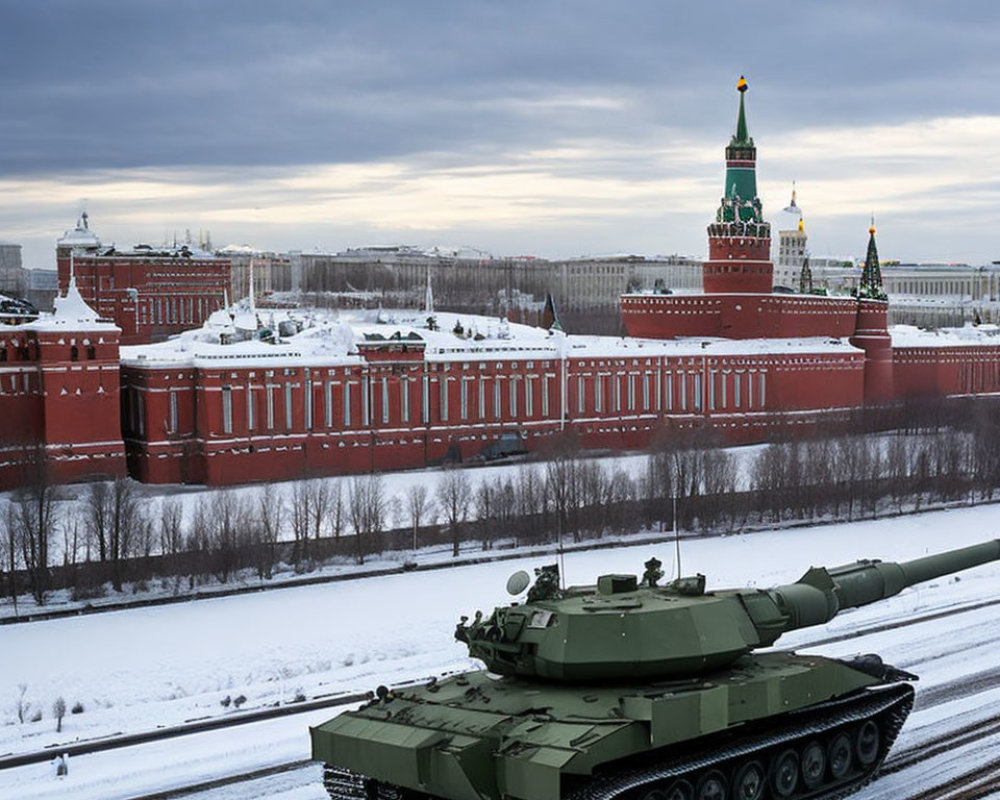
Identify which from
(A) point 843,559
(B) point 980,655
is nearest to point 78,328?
(A) point 843,559

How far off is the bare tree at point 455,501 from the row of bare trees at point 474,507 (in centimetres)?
7

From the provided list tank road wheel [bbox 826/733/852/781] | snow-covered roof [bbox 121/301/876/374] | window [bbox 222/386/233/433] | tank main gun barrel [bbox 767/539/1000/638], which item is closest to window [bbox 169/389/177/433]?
snow-covered roof [bbox 121/301/876/374]

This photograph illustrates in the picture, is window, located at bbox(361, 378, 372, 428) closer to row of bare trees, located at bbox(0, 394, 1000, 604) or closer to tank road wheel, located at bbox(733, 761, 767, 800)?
row of bare trees, located at bbox(0, 394, 1000, 604)

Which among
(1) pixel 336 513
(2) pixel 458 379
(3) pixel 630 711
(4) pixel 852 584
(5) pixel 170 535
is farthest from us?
(2) pixel 458 379

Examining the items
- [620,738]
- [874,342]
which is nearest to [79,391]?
[620,738]

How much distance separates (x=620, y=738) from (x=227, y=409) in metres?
32.5

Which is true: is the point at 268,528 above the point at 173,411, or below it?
below

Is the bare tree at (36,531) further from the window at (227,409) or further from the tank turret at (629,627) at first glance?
the tank turret at (629,627)

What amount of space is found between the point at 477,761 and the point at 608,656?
175 centimetres

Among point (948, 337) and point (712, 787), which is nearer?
point (712, 787)

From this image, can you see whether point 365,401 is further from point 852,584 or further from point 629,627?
point 629,627

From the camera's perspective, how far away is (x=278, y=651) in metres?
23.0

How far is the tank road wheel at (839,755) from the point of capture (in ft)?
47.4

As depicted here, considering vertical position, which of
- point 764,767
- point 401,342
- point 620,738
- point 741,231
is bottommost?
point 764,767
